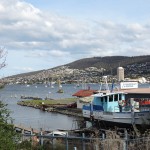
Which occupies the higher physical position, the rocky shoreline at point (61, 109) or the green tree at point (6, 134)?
the green tree at point (6, 134)

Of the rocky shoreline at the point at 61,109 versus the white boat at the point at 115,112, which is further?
the rocky shoreline at the point at 61,109

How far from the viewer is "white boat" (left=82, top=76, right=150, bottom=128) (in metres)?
38.0

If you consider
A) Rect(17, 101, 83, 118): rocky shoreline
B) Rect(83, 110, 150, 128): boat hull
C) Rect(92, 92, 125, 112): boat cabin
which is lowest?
Rect(17, 101, 83, 118): rocky shoreline

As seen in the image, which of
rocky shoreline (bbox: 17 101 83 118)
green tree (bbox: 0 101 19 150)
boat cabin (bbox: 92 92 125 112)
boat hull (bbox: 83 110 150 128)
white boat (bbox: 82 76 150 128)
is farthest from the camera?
rocky shoreline (bbox: 17 101 83 118)

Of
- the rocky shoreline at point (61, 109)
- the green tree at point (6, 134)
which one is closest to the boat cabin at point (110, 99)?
the rocky shoreline at point (61, 109)

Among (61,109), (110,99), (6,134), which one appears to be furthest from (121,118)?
(61,109)

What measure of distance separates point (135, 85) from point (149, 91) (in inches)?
243

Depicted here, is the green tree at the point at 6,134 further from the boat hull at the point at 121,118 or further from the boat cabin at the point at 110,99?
the boat cabin at the point at 110,99

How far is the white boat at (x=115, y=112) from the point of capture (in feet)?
125

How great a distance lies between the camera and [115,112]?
40.9 m

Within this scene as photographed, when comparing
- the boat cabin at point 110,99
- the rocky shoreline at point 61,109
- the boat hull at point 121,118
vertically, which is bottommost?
the rocky shoreline at point 61,109

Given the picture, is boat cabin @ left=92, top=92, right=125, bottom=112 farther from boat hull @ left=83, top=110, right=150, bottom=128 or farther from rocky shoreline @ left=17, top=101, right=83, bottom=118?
rocky shoreline @ left=17, top=101, right=83, bottom=118

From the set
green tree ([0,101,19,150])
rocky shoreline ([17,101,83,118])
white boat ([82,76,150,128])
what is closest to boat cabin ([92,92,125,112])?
white boat ([82,76,150,128])

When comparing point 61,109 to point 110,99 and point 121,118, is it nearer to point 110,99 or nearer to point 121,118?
point 110,99
